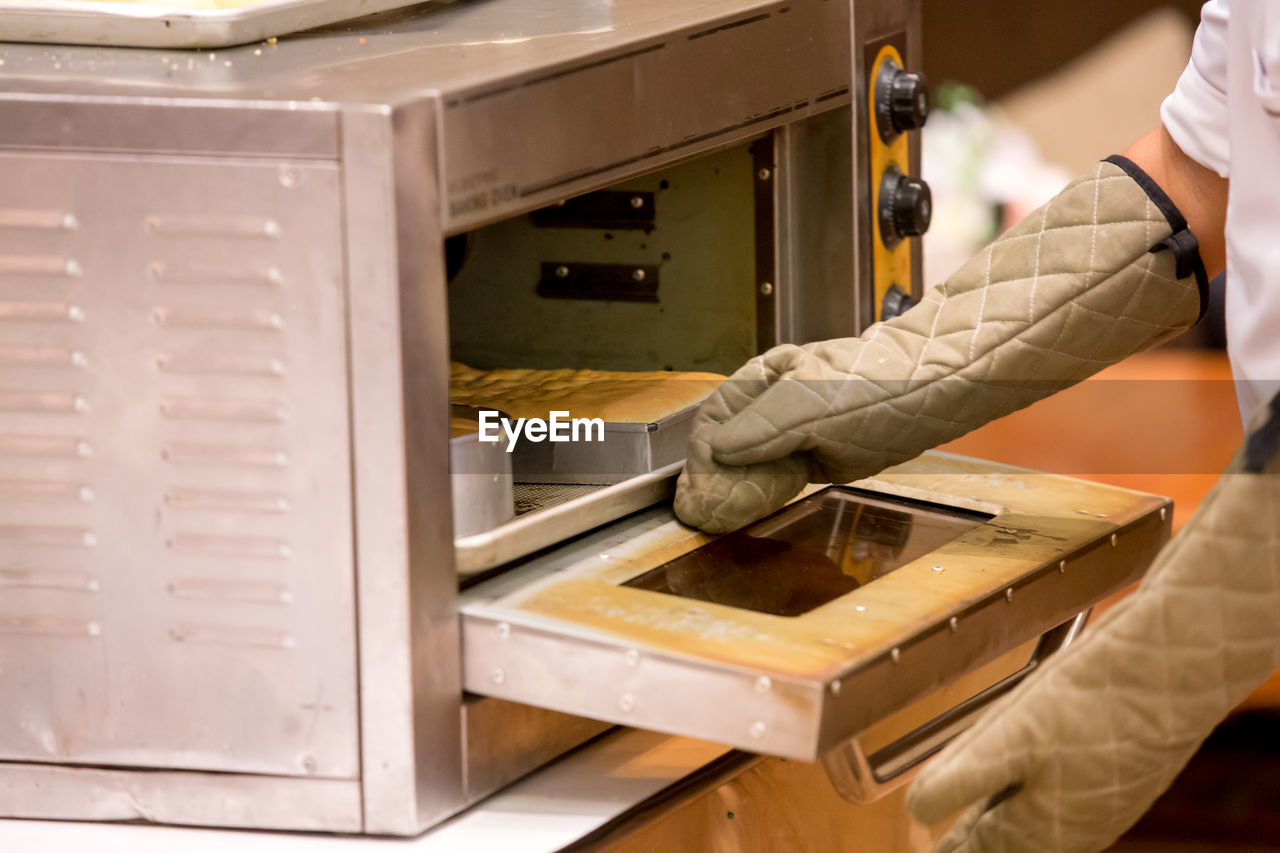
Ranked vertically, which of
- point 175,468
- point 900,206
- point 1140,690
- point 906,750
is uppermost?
point 900,206

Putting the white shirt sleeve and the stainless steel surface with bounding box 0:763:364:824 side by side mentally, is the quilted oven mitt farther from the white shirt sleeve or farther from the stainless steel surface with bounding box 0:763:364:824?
the stainless steel surface with bounding box 0:763:364:824

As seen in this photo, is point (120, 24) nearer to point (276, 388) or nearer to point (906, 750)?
point (276, 388)

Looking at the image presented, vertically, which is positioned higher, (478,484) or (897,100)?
(897,100)

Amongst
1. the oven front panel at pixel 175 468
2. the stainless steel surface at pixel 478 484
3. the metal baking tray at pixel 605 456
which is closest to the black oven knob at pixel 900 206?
the metal baking tray at pixel 605 456

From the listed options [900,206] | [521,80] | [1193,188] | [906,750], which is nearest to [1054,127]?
[900,206]

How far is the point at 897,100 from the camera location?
126 cm

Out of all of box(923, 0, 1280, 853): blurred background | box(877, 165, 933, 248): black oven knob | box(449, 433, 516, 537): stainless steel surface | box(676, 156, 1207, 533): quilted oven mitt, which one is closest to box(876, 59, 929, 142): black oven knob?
box(877, 165, 933, 248): black oven knob

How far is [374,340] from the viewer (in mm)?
812

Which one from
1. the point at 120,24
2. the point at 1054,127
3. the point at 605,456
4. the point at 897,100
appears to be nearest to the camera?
the point at 120,24

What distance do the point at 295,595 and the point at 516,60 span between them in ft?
1.10

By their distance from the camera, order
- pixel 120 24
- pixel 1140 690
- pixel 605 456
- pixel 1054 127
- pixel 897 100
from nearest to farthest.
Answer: pixel 1140 690 → pixel 120 24 → pixel 605 456 → pixel 897 100 → pixel 1054 127

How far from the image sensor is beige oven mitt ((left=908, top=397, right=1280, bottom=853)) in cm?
77

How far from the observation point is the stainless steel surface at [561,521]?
0.90 m

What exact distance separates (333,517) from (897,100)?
0.65 metres
